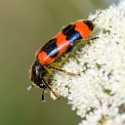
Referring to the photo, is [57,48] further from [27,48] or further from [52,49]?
[27,48]

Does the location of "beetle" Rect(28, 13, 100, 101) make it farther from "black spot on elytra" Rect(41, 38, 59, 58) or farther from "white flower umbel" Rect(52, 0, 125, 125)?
"white flower umbel" Rect(52, 0, 125, 125)

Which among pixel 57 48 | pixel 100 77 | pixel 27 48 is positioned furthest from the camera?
pixel 27 48

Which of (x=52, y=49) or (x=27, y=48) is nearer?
(x=52, y=49)

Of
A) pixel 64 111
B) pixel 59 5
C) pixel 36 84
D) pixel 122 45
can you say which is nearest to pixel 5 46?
pixel 59 5

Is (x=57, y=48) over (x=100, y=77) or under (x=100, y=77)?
over

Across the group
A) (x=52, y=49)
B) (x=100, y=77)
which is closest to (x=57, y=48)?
(x=52, y=49)

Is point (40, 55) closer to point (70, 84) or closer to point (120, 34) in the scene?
point (70, 84)

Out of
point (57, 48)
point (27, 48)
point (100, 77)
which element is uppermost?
point (27, 48)
